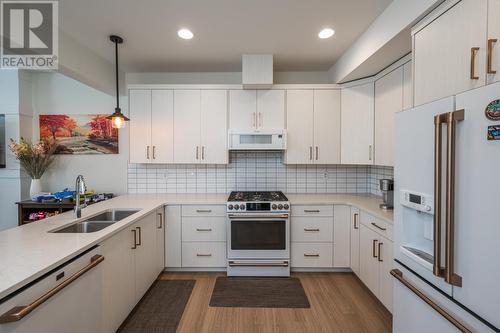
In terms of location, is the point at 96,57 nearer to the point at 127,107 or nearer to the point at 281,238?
the point at 127,107

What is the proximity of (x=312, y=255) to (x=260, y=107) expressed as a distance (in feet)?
6.45

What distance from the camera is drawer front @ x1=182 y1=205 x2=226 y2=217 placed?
9.68 ft

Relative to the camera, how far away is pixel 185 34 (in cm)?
242

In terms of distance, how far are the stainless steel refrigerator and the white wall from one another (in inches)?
138

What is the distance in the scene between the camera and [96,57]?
114 inches

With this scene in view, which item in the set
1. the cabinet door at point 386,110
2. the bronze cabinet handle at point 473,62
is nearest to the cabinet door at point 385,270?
the cabinet door at point 386,110

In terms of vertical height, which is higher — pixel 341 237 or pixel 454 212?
pixel 454 212

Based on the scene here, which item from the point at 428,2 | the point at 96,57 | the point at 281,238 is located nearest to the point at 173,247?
the point at 281,238

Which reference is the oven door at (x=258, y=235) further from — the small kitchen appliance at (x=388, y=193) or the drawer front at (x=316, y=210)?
the small kitchen appliance at (x=388, y=193)

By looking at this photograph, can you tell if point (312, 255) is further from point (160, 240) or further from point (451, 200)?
point (451, 200)

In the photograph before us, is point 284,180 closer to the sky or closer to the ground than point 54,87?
closer to the ground

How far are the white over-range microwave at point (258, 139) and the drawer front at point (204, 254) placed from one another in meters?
1.25

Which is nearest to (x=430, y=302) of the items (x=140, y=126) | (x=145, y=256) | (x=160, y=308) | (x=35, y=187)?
(x=160, y=308)

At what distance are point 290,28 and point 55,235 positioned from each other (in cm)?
256
